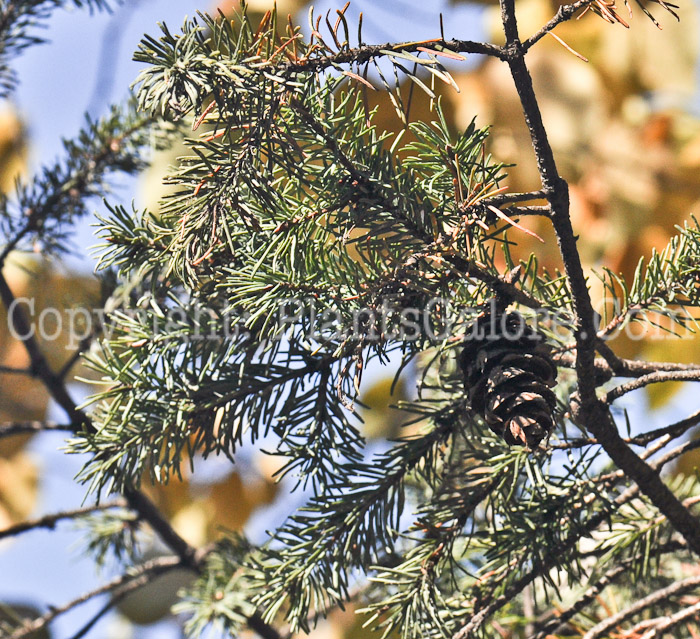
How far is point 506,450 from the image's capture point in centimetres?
51

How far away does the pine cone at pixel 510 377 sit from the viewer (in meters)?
0.40

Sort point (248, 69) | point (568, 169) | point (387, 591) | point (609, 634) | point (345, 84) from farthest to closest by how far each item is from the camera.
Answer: point (568, 169) → point (387, 591) → point (609, 634) → point (345, 84) → point (248, 69)

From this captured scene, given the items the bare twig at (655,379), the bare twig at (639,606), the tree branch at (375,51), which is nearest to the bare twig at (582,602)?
the bare twig at (639,606)

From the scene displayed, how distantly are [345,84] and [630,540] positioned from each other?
14.4 inches

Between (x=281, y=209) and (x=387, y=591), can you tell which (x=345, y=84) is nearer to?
(x=281, y=209)

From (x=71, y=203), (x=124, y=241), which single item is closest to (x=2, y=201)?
(x=71, y=203)

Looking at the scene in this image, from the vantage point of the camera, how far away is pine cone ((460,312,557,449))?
399 millimetres

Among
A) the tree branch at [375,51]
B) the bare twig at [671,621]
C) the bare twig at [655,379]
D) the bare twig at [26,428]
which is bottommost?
the bare twig at [671,621]

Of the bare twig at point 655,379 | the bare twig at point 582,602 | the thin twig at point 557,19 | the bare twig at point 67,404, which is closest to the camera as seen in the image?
the thin twig at point 557,19

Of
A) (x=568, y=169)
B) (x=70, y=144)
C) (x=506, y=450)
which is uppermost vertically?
(x=568, y=169)

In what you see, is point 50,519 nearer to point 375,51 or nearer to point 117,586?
point 117,586

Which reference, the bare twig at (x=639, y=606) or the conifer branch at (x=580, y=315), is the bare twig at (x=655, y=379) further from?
the bare twig at (x=639, y=606)

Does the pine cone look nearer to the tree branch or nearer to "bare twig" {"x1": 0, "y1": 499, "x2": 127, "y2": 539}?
the tree branch

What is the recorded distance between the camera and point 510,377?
41 centimetres
